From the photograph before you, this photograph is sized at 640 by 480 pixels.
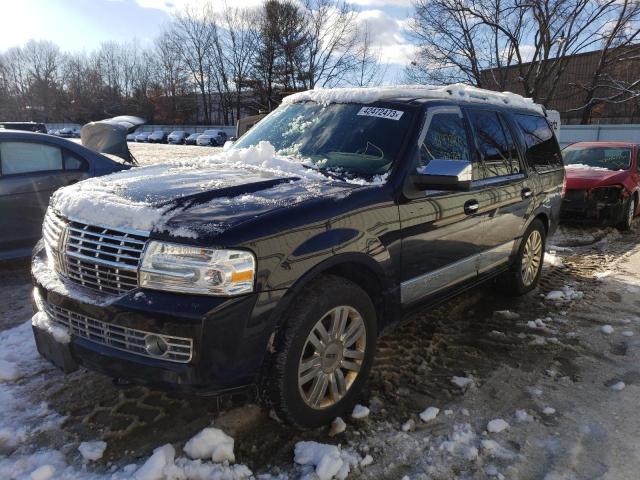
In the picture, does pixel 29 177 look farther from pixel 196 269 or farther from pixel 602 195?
pixel 602 195

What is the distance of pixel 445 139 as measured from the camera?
374cm

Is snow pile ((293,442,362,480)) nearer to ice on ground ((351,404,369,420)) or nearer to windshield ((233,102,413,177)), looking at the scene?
ice on ground ((351,404,369,420))

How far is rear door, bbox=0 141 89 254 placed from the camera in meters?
5.37

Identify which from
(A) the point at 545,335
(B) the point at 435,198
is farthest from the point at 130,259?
(A) the point at 545,335

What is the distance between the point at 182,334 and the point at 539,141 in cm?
438

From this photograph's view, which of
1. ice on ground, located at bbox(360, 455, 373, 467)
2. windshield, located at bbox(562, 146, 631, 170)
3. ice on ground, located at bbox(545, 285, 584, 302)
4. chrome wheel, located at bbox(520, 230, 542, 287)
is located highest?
windshield, located at bbox(562, 146, 631, 170)

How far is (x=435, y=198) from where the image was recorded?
137 inches

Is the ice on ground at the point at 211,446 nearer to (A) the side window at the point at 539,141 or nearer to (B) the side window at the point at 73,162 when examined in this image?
(A) the side window at the point at 539,141

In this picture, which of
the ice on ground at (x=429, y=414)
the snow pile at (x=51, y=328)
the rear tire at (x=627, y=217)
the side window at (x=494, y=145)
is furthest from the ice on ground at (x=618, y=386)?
the rear tire at (x=627, y=217)

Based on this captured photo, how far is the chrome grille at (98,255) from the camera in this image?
2436 mm

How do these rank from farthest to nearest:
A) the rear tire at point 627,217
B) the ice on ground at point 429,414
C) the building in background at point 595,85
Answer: the building in background at point 595,85 < the rear tire at point 627,217 < the ice on ground at point 429,414

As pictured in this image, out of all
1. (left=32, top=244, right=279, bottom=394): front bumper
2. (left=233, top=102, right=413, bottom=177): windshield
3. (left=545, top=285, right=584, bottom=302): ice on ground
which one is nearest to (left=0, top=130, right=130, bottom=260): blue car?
(left=233, top=102, right=413, bottom=177): windshield

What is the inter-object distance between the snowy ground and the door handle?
109 cm

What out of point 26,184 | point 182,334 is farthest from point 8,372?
point 26,184
